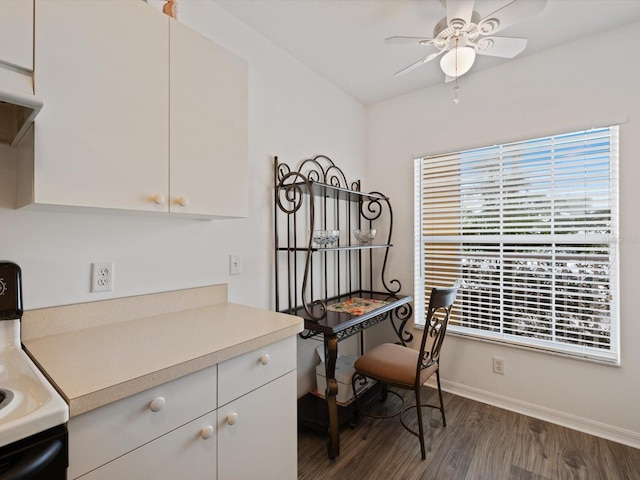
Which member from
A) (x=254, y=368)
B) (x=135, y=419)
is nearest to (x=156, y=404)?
(x=135, y=419)

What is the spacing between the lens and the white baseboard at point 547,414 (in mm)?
1931

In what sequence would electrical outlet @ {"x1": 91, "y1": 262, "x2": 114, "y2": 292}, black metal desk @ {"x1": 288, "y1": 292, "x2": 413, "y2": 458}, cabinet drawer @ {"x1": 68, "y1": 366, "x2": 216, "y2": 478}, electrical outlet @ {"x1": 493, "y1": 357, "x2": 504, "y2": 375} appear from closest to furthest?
cabinet drawer @ {"x1": 68, "y1": 366, "x2": 216, "y2": 478} < electrical outlet @ {"x1": 91, "y1": 262, "x2": 114, "y2": 292} < black metal desk @ {"x1": 288, "y1": 292, "x2": 413, "y2": 458} < electrical outlet @ {"x1": 493, "y1": 357, "x2": 504, "y2": 375}

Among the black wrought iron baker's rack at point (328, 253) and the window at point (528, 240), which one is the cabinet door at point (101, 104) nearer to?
the black wrought iron baker's rack at point (328, 253)

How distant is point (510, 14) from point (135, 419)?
2105 mm

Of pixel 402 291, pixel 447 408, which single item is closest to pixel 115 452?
pixel 447 408

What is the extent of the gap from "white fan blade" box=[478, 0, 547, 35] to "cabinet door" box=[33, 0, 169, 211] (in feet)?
4.69

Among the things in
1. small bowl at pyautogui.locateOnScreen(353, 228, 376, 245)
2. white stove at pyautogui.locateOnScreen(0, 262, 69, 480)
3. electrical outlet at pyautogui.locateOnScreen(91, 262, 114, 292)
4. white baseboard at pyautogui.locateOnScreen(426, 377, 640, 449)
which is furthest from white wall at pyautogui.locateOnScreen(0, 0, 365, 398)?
white baseboard at pyautogui.locateOnScreen(426, 377, 640, 449)

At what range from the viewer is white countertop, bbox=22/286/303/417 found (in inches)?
31.4

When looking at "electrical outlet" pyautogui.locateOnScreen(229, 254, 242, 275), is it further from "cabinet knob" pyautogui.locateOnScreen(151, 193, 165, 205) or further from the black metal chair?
the black metal chair

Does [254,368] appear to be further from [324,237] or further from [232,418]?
[324,237]

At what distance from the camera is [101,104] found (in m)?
1.06

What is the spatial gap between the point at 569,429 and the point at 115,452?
2.54m

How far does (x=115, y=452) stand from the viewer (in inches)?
31.6

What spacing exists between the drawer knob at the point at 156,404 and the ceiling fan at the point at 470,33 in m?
1.81
